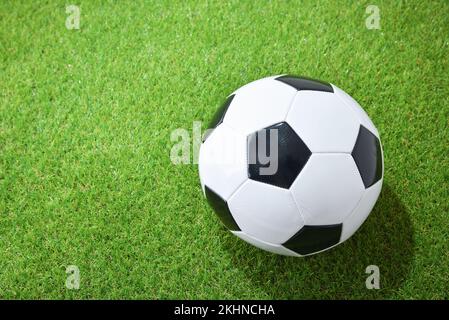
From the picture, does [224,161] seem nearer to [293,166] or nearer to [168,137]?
[293,166]

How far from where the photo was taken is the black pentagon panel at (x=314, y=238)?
184 centimetres

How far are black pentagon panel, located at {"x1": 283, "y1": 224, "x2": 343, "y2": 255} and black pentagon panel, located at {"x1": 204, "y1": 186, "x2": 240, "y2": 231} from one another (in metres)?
0.25

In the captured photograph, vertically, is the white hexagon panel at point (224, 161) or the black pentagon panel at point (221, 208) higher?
the white hexagon panel at point (224, 161)

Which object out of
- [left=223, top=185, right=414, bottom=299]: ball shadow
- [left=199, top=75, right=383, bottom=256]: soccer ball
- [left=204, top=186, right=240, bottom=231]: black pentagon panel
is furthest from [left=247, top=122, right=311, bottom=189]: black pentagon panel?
[left=223, top=185, right=414, bottom=299]: ball shadow

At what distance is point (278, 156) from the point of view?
175 centimetres

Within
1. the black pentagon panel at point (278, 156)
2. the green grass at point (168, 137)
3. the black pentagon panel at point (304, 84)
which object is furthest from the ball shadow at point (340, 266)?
the black pentagon panel at point (304, 84)

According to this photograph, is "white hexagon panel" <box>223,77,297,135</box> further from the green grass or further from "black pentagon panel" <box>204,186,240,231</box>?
the green grass

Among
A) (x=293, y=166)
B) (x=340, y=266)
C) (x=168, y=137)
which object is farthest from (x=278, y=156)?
(x=168, y=137)

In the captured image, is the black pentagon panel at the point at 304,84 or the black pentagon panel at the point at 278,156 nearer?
the black pentagon panel at the point at 278,156

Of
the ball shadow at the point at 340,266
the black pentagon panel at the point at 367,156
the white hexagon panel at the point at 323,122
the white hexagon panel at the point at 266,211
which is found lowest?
the ball shadow at the point at 340,266

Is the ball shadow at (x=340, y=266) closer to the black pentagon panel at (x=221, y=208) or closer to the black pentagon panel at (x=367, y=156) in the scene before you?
the black pentagon panel at (x=221, y=208)

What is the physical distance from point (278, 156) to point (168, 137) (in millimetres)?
1077
